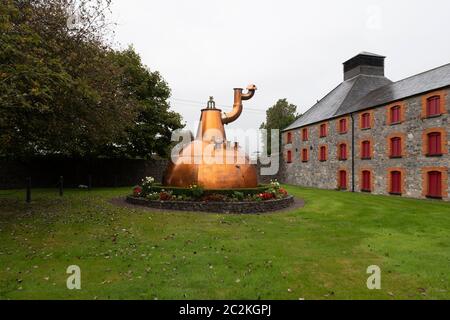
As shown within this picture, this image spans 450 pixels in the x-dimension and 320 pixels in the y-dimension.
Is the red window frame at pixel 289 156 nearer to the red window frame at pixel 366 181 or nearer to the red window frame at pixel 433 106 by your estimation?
the red window frame at pixel 366 181

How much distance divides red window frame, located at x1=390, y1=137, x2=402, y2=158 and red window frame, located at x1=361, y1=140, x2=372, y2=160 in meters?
2.34

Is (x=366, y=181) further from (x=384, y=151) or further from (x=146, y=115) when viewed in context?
(x=146, y=115)

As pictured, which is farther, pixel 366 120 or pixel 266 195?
pixel 366 120

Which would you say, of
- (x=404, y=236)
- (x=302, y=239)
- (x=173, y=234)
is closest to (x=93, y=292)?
(x=173, y=234)

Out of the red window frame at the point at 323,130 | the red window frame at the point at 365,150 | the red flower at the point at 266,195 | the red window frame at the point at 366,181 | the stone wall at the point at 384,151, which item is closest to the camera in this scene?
the red flower at the point at 266,195

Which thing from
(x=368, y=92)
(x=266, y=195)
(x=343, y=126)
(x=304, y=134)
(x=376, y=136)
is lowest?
(x=266, y=195)

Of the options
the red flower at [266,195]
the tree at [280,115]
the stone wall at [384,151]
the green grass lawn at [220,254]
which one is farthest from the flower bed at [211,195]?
the tree at [280,115]

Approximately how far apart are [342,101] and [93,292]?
32320 mm

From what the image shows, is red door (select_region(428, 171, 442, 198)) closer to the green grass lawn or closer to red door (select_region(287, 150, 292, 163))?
the green grass lawn

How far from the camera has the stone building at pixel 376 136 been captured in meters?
22.8

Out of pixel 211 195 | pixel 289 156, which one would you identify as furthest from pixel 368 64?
pixel 211 195

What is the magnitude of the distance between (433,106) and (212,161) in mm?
15448

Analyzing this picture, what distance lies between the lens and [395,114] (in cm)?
2592

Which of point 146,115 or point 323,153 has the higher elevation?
point 146,115
